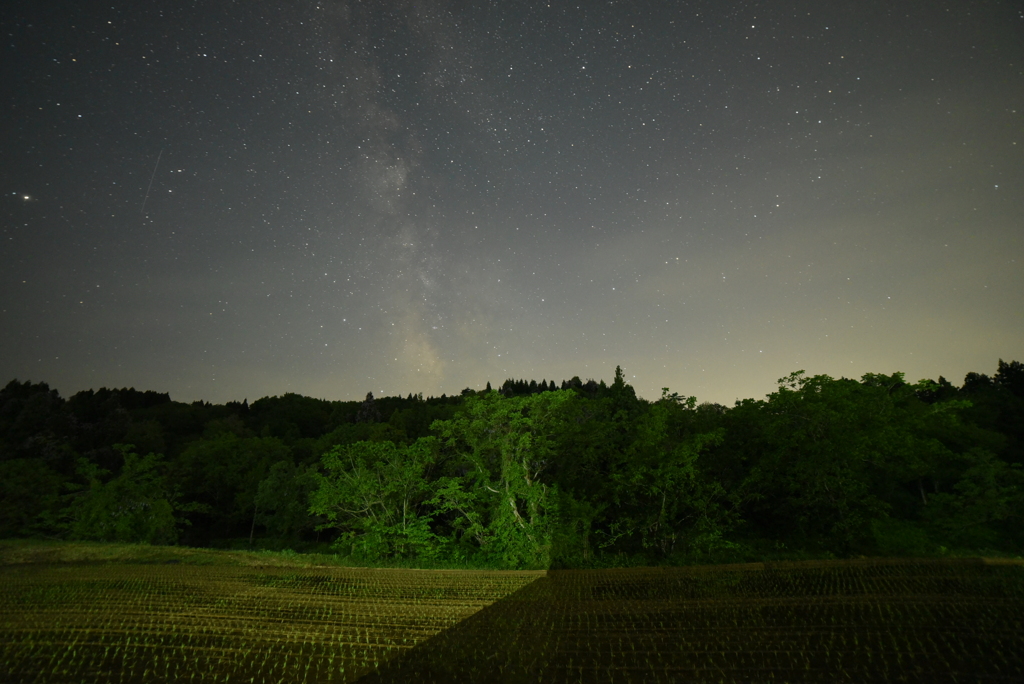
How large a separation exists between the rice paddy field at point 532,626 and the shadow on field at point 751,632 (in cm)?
3

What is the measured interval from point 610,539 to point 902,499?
1716 centimetres

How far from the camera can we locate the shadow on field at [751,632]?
221 inches

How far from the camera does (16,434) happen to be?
3338cm

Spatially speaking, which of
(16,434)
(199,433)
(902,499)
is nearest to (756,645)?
(902,499)

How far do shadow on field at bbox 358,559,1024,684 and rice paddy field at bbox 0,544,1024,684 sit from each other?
34mm

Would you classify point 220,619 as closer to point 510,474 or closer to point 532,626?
point 532,626

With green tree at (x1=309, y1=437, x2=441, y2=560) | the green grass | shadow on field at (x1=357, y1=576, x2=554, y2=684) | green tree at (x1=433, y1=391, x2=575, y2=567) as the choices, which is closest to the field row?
the green grass

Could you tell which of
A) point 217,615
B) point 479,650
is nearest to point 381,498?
point 217,615

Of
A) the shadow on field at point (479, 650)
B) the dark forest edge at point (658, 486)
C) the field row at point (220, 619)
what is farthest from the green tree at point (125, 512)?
the shadow on field at point (479, 650)

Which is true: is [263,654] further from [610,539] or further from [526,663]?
[610,539]

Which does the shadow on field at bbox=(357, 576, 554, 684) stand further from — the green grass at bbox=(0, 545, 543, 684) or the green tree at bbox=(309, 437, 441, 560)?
the green tree at bbox=(309, 437, 441, 560)

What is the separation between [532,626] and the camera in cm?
765

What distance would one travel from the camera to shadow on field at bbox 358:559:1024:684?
5.62 metres

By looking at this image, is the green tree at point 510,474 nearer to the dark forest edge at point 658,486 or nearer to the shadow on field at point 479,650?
the dark forest edge at point 658,486
